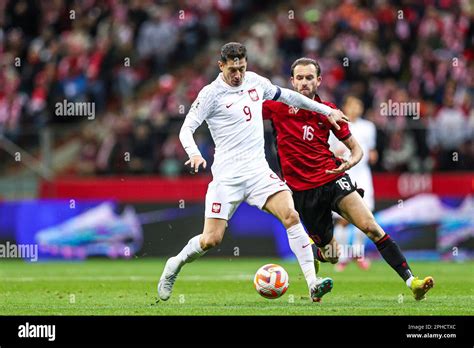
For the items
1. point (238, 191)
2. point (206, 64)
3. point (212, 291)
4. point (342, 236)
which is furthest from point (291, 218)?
point (206, 64)

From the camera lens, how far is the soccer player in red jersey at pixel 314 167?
11.8 metres

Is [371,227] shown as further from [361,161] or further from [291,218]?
[361,161]

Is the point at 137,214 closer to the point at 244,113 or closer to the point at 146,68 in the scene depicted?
the point at 146,68

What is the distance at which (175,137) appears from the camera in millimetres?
20406

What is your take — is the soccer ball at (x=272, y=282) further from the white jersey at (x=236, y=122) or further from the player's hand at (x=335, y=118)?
the player's hand at (x=335, y=118)

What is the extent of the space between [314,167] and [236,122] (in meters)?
1.02

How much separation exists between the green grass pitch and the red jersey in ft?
4.20

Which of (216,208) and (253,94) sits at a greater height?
(253,94)

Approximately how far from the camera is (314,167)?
11.9 m

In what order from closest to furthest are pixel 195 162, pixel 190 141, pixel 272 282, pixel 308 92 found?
pixel 195 162
pixel 190 141
pixel 272 282
pixel 308 92

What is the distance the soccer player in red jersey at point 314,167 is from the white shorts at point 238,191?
0.45 m

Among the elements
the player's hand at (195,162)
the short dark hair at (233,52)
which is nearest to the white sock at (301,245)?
the player's hand at (195,162)

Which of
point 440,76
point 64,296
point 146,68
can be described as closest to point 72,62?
point 146,68
